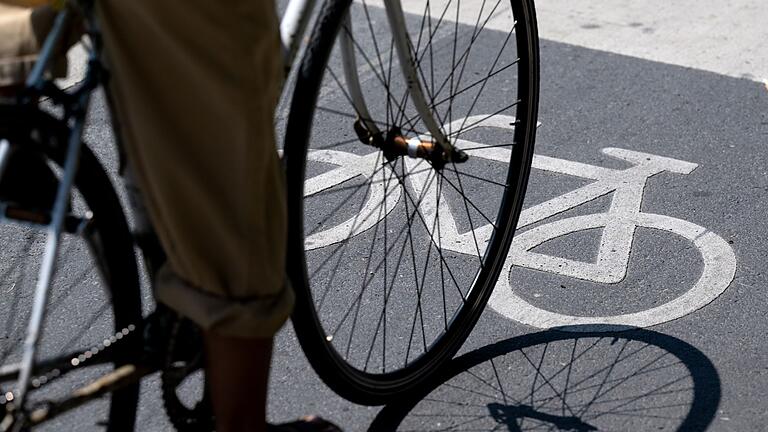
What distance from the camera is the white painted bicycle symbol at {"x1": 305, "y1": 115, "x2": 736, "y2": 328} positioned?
136 inches

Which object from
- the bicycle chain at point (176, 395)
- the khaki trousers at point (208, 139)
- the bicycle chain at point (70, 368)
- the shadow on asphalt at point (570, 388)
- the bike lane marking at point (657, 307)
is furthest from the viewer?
the bike lane marking at point (657, 307)

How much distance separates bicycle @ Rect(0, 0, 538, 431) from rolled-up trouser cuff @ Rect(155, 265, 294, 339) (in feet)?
0.44

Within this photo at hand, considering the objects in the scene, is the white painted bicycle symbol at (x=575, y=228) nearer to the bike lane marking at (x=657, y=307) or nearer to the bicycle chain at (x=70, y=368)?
the bike lane marking at (x=657, y=307)

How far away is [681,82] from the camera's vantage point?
5.14m

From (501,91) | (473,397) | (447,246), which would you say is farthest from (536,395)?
(501,91)

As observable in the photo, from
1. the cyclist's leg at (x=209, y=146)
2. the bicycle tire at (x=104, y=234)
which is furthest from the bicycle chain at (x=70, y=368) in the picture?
the cyclist's leg at (x=209, y=146)

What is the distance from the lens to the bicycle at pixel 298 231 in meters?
2.01

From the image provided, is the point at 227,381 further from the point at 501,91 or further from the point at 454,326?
the point at 501,91

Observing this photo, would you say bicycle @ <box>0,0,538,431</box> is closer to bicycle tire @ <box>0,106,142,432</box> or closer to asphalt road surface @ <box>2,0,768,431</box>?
bicycle tire @ <box>0,106,142,432</box>

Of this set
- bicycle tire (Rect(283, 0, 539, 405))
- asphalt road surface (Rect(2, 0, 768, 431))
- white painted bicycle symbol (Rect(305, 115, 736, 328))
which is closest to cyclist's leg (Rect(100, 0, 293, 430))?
bicycle tire (Rect(283, 0, 539, 405))

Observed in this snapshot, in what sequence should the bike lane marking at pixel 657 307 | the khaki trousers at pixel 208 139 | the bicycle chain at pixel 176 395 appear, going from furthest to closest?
1. the bike lane marking at pixel 657 307
2. the bicycle chain at pixel 176 395
3. the khaki trousers at pixel 208 139

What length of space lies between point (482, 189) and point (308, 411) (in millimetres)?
1350

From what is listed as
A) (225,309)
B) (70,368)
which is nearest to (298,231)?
(225,309)

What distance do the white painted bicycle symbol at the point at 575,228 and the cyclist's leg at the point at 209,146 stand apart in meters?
1.30
